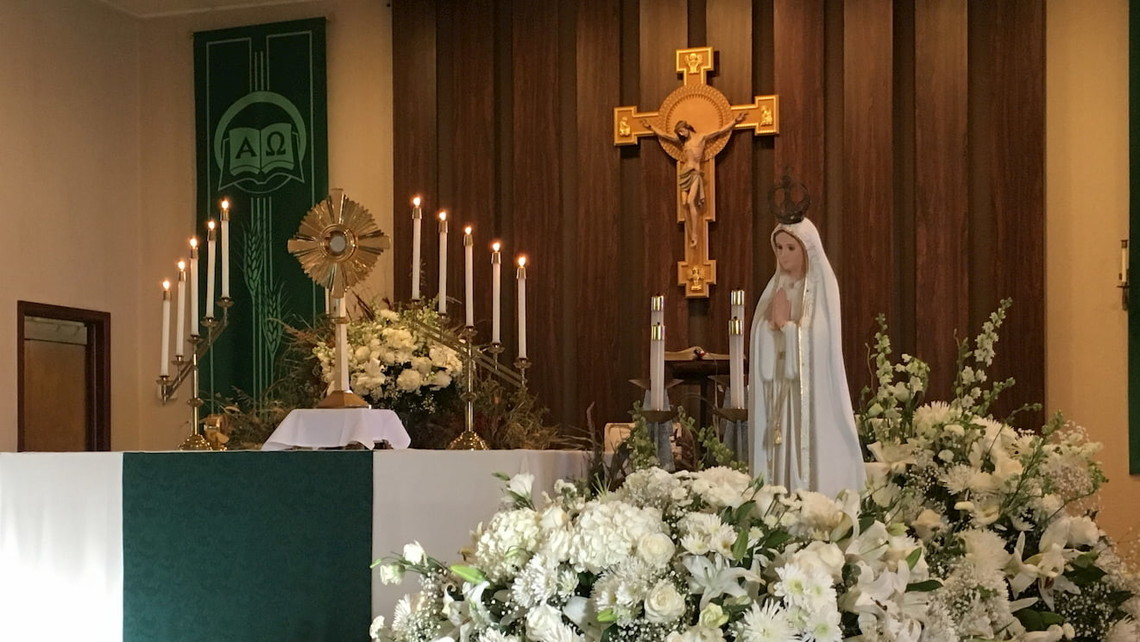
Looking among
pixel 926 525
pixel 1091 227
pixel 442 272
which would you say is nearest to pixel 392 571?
pixel 926 525

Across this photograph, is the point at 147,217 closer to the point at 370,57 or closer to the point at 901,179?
the point at 370,57

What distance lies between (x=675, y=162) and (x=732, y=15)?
83 cm

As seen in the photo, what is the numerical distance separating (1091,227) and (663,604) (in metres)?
5.70

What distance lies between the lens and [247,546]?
2.63m

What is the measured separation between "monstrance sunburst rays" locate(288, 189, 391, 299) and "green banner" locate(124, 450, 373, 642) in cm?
111

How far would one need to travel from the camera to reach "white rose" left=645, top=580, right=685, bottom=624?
1.43 meters

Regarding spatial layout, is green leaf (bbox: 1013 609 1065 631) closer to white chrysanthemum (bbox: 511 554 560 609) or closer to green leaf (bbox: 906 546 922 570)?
green leaf (bbox: 906 546 922 570)

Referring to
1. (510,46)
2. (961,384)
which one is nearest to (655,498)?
(961,384)

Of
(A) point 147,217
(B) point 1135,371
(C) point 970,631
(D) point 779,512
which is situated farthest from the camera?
(A) point 147,217

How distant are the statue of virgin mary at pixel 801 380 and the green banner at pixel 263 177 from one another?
189 inches

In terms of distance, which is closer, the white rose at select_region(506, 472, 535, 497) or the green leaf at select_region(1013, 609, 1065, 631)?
the white rose at select_region(506, 472, 535, 497)

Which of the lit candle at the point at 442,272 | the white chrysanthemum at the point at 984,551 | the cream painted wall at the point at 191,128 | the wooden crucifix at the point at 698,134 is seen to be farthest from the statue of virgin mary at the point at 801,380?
the cream painted wall at the point at 191,128

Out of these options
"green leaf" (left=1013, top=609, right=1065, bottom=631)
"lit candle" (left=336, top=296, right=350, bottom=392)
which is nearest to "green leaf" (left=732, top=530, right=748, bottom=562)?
"green leaf" (left=1013, top=609, right=1065, bottom=631)

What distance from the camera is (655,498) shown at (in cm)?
163
